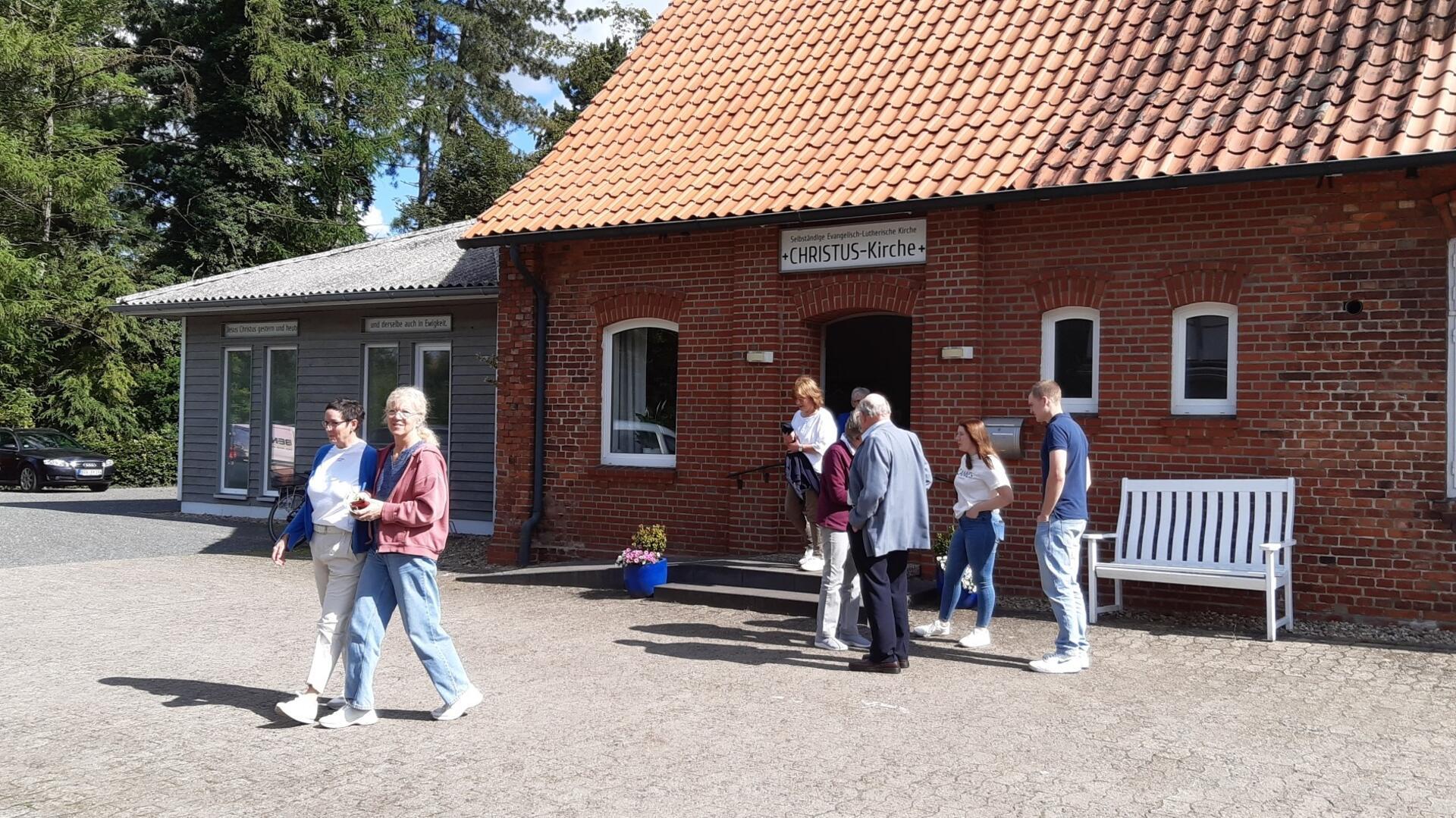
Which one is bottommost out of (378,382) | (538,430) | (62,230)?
(538,430)

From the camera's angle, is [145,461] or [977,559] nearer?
[977,559]

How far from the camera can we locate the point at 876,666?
27.0 ft

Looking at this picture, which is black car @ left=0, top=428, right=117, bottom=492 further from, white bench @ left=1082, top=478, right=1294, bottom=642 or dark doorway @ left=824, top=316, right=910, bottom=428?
white bench @ left=1082, top=478, right=1294, bottom=642

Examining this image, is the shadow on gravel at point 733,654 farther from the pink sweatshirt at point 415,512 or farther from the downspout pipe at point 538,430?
the downspout pipe at point 538,430

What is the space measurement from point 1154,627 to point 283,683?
640 centimetres

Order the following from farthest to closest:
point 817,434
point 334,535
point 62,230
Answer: point 62,230, point 817,434, point 334,535

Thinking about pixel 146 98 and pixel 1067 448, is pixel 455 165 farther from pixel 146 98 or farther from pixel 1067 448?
pixel 1067 448

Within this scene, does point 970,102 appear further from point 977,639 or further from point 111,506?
point 111,506

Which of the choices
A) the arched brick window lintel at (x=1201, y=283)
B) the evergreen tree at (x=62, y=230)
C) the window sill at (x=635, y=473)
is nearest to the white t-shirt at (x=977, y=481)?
the arched brick window lintel at (x=1201, y=283)

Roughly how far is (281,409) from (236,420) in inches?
41.6

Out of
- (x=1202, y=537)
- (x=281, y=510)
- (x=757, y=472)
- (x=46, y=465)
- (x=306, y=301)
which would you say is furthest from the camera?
(x=46, y=465)

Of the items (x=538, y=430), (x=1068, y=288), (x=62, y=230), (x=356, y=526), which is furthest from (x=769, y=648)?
(x=62, y=230)

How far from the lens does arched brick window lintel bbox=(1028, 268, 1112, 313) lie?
10.8 metres

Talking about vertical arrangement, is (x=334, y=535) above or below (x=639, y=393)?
below
